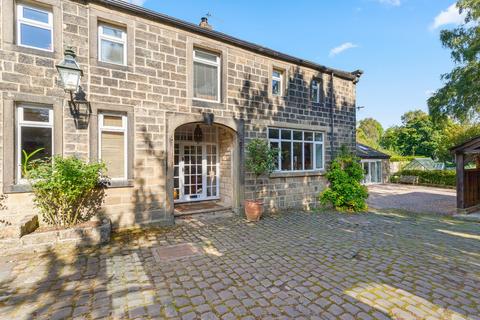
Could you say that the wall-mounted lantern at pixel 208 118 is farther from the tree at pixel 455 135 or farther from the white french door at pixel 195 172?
the tree at pixel 455 135

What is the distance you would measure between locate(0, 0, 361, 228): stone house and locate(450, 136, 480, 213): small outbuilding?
16.5 feet

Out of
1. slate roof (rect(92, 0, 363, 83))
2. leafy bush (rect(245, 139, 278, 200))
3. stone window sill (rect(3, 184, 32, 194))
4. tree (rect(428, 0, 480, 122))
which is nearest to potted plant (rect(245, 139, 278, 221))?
leafy bush (rect(245, 139, 278, 200))

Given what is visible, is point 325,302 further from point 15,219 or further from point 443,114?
point 443,114

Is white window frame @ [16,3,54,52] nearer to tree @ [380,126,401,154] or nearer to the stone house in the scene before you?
the stone house

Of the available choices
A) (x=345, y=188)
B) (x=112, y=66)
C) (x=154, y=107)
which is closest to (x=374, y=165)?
(x=345, y=188)

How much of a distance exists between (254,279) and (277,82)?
7530 millimetres

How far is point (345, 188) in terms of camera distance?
9789mm

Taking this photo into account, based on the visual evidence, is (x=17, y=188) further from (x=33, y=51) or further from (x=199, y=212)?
(x=199, y=212)

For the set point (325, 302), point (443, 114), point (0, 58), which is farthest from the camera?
point (443, 114)

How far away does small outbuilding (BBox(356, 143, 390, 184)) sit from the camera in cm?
2198

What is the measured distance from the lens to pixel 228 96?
8031 millimetres

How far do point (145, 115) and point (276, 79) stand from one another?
17.0 ft

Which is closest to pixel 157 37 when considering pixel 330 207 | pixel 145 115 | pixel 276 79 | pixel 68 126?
pixel 145 115

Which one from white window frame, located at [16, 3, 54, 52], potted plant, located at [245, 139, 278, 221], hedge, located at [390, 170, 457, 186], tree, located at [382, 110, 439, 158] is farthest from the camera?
tree, located at [382, 110, 439, 158]
